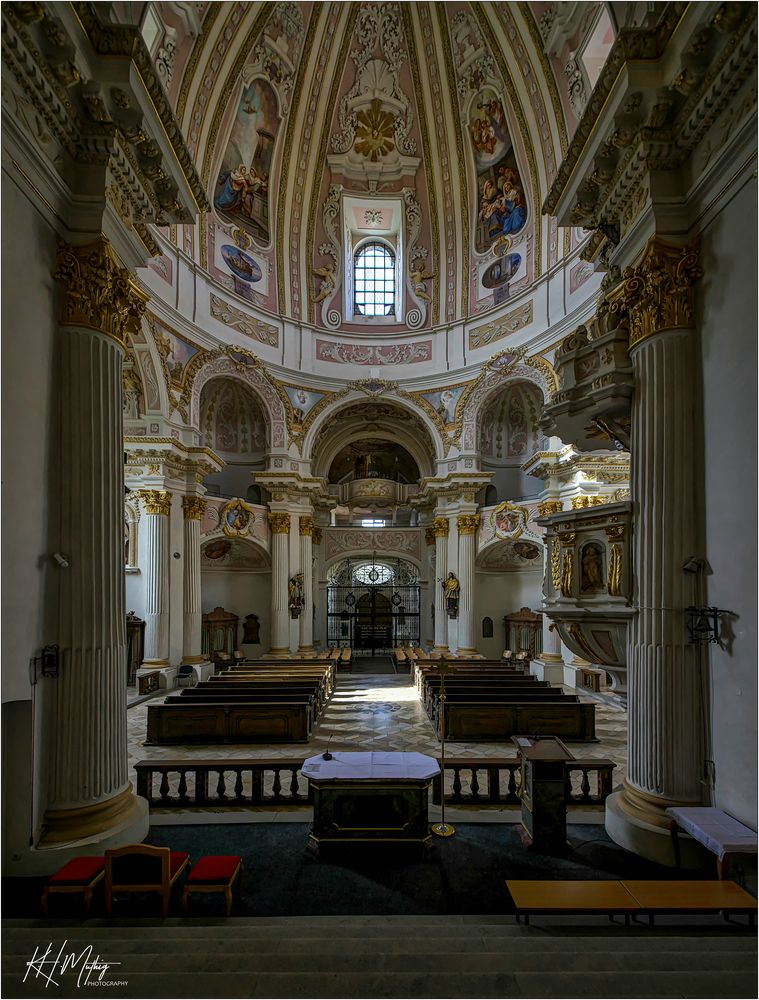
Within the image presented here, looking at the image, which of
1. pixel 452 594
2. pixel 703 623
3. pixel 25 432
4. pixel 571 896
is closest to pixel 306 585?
pixel 452 594

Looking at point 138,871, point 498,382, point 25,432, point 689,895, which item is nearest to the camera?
point 689,895

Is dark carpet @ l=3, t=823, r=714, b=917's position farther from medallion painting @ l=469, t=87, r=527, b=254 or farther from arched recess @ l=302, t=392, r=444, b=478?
medallion painting @ l=469, t=87, r=527, b=254

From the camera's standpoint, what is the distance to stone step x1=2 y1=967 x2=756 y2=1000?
3.20 m

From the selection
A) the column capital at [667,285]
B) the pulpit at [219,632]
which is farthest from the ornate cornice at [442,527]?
the column capital at [667,285]

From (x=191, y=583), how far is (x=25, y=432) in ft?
41.2

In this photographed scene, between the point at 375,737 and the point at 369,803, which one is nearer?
the point at 369,803

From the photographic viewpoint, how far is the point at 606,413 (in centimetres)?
664

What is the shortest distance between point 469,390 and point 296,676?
11.9m

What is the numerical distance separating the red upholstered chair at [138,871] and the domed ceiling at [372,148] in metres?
16.5

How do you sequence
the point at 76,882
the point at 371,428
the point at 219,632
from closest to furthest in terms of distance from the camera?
1. the point at 76,882
2. the point at 219,632
3. the point at 371,428

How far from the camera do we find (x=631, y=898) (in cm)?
423

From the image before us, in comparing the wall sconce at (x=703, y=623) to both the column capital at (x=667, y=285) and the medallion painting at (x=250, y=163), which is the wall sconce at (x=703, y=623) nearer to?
the column capital at (x=667, y=285)

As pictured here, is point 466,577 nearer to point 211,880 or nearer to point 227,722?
point 227,722

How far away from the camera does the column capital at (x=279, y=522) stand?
67.9 feet
